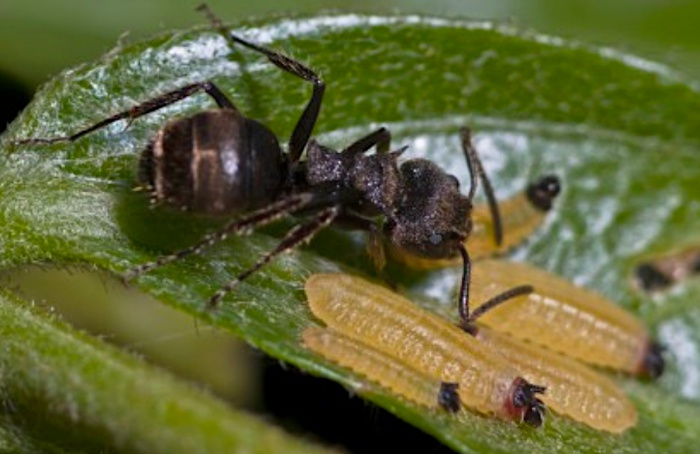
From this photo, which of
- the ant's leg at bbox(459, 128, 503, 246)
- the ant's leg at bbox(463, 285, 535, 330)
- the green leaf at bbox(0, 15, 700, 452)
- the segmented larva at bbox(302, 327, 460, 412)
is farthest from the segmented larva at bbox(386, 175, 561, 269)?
the segmented larva at bbox(302, 327, 460, 412)

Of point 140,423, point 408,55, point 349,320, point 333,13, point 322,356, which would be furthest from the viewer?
point 408,55

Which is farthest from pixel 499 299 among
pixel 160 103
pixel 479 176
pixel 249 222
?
pixel 160 103

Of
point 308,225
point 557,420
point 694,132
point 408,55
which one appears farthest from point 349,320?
Answer: point 694,132

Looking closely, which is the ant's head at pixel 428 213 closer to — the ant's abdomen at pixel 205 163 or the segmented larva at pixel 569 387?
the segmented larva at pixel 569 387

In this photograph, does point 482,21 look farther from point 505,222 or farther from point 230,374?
point 230,374

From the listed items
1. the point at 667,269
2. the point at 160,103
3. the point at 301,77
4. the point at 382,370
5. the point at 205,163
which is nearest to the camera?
the point at 382,370

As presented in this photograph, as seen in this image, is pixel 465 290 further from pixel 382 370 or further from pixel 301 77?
pixel 301 77

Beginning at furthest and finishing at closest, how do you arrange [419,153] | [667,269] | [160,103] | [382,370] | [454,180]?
1. [667,269]
2. [419,153]
3. [454,180]
4. [160,103]
5. [382,370]
